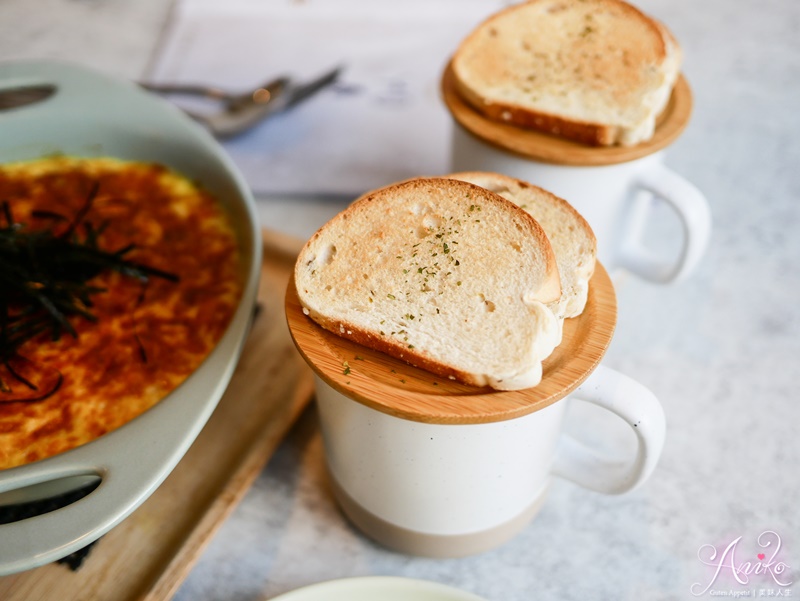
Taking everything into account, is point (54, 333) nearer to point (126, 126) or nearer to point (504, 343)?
point (126, 126)

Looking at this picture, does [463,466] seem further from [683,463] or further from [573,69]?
[573,69]

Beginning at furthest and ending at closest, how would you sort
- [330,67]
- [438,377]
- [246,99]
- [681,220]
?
1. [330,67]
2. [246,99]
3. [681,220]
4. [438,377]

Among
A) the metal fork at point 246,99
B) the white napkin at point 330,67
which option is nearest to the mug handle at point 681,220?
the white napkin at point 330,67

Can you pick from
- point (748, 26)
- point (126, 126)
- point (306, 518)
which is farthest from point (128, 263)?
point (748, 26)

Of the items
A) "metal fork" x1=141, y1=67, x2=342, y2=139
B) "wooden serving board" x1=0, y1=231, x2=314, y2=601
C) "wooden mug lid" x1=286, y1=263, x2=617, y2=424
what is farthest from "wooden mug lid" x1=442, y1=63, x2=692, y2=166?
"metal fork" x1=141, y1=67, x2=342, y2=139

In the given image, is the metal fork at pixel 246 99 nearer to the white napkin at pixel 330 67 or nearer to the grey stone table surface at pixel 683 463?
the white napkin at pixel 330 67

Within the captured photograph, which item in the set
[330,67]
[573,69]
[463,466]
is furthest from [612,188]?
[330,67]

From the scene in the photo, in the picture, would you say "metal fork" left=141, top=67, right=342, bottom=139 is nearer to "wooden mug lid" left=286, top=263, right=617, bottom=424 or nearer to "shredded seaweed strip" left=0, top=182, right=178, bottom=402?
"shredded seaweed strip" left=0, top=182, right=178, bottom=402
